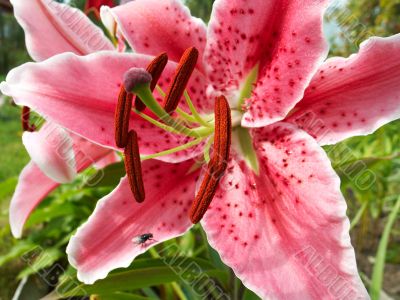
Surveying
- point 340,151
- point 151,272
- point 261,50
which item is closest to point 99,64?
point 261,50

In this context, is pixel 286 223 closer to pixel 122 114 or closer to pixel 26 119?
pixel 122 114

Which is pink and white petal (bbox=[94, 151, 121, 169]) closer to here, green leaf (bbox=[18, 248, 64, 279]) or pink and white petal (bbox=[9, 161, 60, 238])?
pink and white petal (bbox=[9, 161, 60, 238])

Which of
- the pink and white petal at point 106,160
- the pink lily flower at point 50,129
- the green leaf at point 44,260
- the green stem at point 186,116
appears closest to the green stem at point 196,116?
the green stem at point 186,116

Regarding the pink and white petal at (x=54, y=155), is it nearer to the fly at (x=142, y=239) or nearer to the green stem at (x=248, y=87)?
the fly at (x=142, y=239)

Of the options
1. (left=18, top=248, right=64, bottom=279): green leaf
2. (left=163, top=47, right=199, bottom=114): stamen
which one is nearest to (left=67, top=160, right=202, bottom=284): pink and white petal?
(left=163, top=47, right=199, bottom=114): stamen

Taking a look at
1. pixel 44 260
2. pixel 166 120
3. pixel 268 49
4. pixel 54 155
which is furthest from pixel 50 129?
pixel 44 260

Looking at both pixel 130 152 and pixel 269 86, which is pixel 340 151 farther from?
pixel 130 152

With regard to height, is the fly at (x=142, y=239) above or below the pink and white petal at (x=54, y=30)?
below
